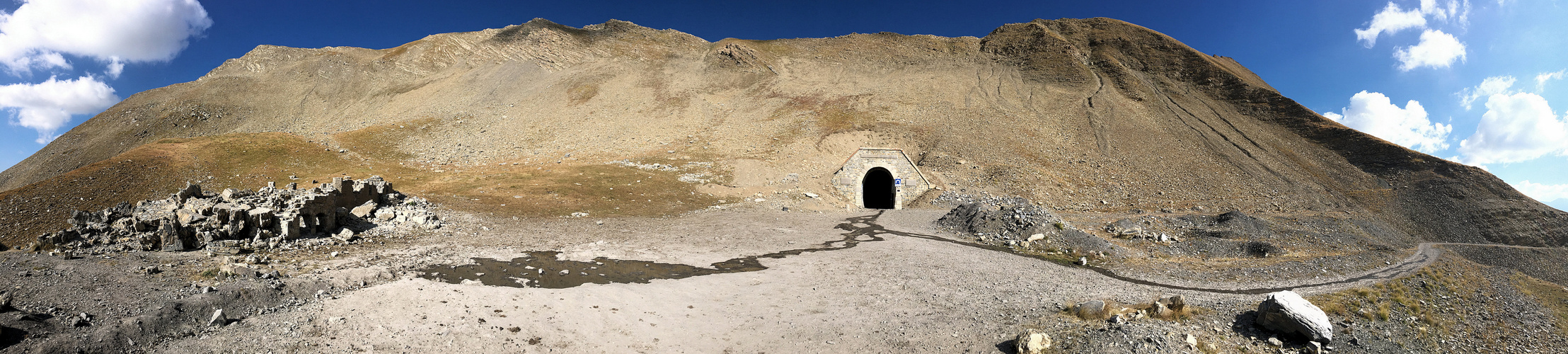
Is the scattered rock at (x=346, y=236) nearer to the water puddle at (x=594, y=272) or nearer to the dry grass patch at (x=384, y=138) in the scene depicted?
the water puddle at (x=594, y=272)

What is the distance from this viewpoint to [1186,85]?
50.3 m

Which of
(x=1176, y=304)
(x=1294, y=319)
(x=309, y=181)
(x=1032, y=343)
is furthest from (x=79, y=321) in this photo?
(x=309, y=181)

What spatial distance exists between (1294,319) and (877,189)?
31888 millimetres

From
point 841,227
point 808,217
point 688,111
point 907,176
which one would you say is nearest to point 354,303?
point 841,227

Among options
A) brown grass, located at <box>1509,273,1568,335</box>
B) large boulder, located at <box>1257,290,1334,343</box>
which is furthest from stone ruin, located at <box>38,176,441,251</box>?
brown grass, located at <box>1509,273,1568,335</box>

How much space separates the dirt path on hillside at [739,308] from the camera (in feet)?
27.0

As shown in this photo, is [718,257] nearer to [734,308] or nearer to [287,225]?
[734,308]

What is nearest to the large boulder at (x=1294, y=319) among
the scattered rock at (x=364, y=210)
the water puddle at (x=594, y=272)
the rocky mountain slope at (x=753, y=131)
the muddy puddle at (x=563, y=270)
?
the water puddle at (x=594, y=272)

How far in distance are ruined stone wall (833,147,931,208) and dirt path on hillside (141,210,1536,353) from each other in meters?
16.4

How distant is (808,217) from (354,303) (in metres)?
20.0

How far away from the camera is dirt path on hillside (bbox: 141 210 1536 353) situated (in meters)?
8.24

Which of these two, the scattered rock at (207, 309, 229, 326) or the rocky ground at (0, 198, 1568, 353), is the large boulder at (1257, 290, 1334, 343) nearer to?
the rocky ground at (0, 198, 1568, 353)

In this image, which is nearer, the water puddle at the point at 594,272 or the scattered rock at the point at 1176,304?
the scattered rock at the point at 1176,304

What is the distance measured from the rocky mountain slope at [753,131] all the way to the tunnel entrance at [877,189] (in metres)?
3.18
